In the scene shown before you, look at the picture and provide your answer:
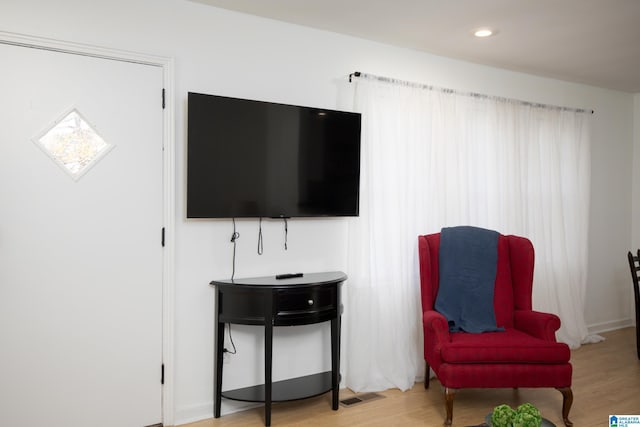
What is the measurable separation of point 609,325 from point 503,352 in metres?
3.17

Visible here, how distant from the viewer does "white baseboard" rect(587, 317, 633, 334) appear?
5.37 meters

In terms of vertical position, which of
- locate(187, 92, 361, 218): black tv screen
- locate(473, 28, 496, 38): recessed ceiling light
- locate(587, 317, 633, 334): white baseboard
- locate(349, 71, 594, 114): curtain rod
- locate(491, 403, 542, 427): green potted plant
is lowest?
locate(587, 317, 633, 334): white baseboard

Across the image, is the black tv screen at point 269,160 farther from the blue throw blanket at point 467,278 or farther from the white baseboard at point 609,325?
the white baseboard at point 609,325

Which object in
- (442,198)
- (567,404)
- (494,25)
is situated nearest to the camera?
(567,404)

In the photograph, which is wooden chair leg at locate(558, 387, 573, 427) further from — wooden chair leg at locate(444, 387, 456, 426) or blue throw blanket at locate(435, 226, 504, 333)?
wooden chair leg at locate(444, 387, 456, 426)

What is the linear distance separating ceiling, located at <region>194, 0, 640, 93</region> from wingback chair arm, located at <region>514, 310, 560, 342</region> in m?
1.98

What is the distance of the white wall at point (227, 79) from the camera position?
2844 millimetres

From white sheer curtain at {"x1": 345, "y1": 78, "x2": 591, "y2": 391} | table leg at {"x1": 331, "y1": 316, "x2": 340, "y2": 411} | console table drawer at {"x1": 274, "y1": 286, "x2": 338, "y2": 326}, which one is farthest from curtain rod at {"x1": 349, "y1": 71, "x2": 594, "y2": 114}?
table leg at {"x1": 331, "y1": 316, "x2": 340, "y2": 411}

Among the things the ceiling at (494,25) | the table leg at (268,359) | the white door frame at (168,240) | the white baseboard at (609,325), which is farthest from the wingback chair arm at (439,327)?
the white baseboard at (609,325)

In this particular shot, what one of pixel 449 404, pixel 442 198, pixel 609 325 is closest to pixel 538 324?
pixel 449 404

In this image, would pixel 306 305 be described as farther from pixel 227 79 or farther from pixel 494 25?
pixel 494 25

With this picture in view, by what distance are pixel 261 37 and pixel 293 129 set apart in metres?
0.65

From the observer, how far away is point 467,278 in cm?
360

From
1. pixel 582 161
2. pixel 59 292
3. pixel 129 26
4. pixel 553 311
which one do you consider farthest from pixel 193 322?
pixel 582 161
